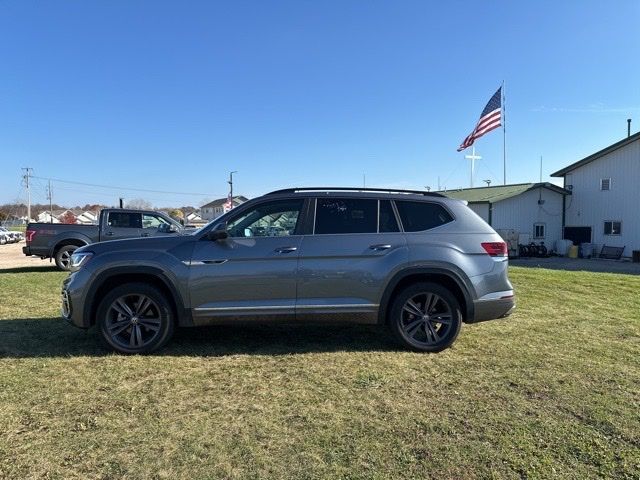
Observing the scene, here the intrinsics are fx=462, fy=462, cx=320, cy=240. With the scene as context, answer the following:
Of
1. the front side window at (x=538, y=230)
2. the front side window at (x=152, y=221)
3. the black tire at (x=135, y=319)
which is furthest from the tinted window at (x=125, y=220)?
the front side window at (x=538, y=230)

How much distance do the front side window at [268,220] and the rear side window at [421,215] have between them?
1.17 metres

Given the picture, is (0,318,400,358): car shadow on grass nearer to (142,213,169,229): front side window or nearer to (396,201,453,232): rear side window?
(396,201,453,232): rear side window

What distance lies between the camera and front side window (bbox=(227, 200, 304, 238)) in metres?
5.04

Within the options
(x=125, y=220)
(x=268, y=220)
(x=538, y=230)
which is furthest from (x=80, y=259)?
(x=538, y=230)

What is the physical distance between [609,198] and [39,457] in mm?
28685

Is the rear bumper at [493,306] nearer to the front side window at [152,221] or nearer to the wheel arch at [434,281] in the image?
the wheel arch at [434,281]

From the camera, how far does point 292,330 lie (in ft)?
19.7

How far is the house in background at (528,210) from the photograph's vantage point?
26.0 m

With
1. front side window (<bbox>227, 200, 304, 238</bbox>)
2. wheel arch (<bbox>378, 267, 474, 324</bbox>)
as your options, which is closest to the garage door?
wheel arch (<bbox>378, 267, 474, 324</bbox>)

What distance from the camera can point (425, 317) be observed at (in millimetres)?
5121

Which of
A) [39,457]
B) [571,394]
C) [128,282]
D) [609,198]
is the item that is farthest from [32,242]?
[609,198]

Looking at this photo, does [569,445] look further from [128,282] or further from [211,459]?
[128,282]

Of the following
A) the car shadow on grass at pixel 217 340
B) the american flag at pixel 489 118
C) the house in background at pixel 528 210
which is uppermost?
the american flag at pixel 489 118

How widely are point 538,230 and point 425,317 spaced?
24.8 meters
